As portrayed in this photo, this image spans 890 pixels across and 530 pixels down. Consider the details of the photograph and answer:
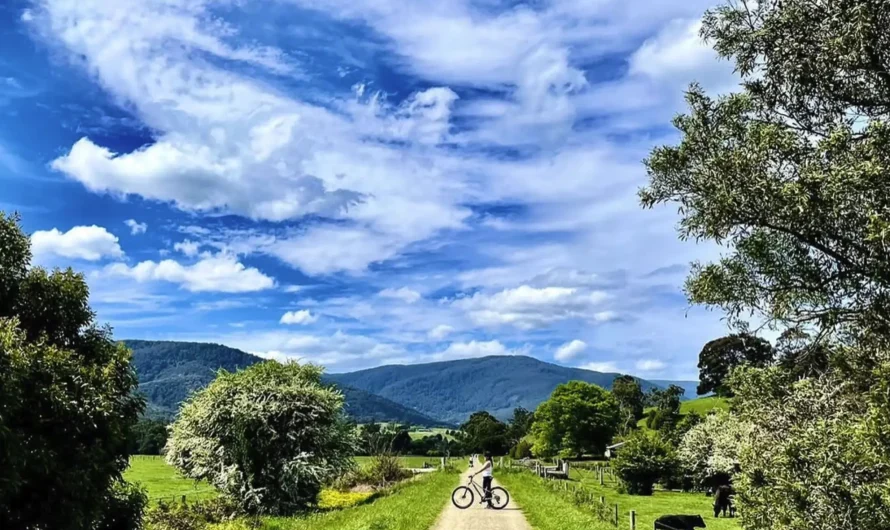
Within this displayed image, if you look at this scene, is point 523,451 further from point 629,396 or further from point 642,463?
point 642,463

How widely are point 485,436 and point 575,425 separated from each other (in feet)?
151

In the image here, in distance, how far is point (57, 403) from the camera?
11328 mm

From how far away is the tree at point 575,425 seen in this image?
92750 mm

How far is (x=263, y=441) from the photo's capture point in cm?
2864

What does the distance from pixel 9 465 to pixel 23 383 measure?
2.15 metres

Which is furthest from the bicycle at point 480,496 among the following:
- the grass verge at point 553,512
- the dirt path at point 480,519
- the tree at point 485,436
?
the tree at point 485,436

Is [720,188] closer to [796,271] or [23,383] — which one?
[796,271]

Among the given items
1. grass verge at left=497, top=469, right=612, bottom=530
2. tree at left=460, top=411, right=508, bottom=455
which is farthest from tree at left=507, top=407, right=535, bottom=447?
grass verge at left=497, top=469, right=612, bottom=530

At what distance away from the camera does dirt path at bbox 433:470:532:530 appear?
809 inches

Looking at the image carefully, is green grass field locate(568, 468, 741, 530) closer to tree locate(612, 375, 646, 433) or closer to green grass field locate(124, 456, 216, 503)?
green grass field locate(124, 456, 216, 503)

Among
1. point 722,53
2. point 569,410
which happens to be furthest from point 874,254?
point 569,410

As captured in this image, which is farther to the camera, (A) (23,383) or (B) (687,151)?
(B) (687,151)

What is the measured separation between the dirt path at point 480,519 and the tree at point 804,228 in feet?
37.3

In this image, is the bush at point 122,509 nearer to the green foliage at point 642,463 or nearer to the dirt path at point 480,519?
the dirt path at point 480,519
